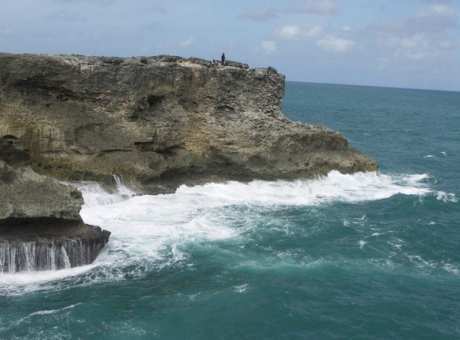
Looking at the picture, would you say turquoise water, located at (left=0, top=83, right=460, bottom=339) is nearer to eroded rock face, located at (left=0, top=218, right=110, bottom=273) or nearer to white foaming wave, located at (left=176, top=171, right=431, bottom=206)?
white foaming wave, located at (left=176, top=171, right=431, bottom=206)

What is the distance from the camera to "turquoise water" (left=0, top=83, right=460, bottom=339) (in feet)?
78.2

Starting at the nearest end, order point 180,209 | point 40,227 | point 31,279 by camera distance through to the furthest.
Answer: point 31,279
point 40,227
point 180,209

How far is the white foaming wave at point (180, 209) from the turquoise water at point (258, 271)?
0.10m

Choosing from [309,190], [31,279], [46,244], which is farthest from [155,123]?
[31,279]

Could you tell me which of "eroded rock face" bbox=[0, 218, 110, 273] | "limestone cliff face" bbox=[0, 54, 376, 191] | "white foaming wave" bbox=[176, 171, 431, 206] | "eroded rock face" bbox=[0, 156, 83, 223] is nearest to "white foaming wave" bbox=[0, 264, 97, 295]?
"eroded rock face" bbox=[0, 218, 110, 273]

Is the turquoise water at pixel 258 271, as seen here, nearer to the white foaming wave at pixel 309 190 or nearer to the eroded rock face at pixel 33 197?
the white foaming wave at pixel 309 190

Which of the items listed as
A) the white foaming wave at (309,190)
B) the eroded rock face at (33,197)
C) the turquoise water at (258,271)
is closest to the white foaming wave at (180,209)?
the white foaming wave at (309,190)

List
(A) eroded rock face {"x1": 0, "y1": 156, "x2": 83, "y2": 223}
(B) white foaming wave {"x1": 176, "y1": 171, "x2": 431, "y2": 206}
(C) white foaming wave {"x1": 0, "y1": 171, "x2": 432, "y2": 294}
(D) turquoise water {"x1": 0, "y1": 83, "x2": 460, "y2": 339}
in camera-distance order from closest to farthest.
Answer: (D) turquoise water {"x1": 0, "y1": 83, "x2": 460, "y2": 339}, (A) eroded rock face {"x1": 0, "y1": 156, "x2": 83, "y2": 223}, (C) white foaming wave {"x1": 0, "y1": 171, "x2": 432, "y2": 294}, (B) white foaming wave {"x1": 176, "y1": 171, "x2": 431, "y2": 206}

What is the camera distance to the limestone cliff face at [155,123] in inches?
1539

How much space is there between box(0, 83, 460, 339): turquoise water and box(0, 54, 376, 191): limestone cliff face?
174 cm

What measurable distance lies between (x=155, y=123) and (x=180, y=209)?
7.65 meters

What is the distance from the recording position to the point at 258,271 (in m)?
29.4

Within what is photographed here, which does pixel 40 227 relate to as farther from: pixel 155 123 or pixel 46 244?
pixel 155 123

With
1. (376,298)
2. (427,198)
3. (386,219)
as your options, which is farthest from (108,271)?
(427,198)
